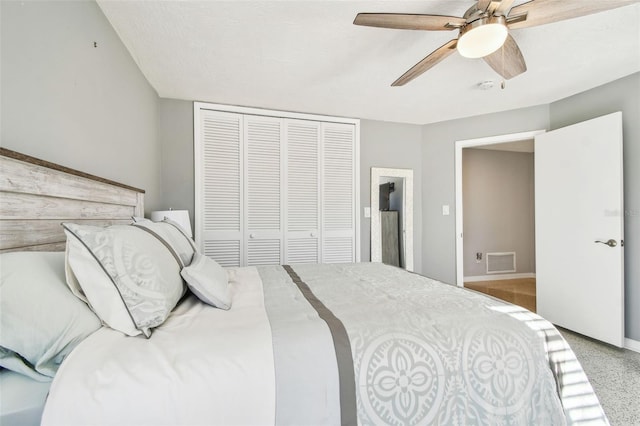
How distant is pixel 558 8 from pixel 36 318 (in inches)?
96.2

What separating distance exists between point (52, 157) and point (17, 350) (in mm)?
927

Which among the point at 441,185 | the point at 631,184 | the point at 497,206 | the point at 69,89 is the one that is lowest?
the point at 497,206

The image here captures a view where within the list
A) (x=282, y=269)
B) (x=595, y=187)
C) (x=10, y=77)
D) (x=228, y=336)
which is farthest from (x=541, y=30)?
(x=10, y=77)

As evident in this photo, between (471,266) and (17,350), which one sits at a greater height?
(17,350)

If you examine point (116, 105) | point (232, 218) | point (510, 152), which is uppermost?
point (510, 152)

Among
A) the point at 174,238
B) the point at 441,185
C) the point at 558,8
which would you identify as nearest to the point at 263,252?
the point at 174,238

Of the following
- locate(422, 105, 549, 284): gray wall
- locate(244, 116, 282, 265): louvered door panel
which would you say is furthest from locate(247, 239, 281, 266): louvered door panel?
locate(422, 105, 549, 284): gray wall

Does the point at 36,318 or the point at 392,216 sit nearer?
the point at 36,318

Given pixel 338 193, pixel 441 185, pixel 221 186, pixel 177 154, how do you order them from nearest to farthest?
pixel 177 154, pixel 221 186, pixel 338 193, pixel 441 185

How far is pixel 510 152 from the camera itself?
15.8 feet

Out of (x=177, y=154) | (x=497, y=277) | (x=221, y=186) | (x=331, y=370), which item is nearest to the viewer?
(x=331, y=370)

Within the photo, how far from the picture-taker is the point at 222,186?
3.09 meters

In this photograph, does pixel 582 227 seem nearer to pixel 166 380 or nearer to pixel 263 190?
pixel 263 190

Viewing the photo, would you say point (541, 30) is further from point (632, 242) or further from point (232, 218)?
point (232, 218)
